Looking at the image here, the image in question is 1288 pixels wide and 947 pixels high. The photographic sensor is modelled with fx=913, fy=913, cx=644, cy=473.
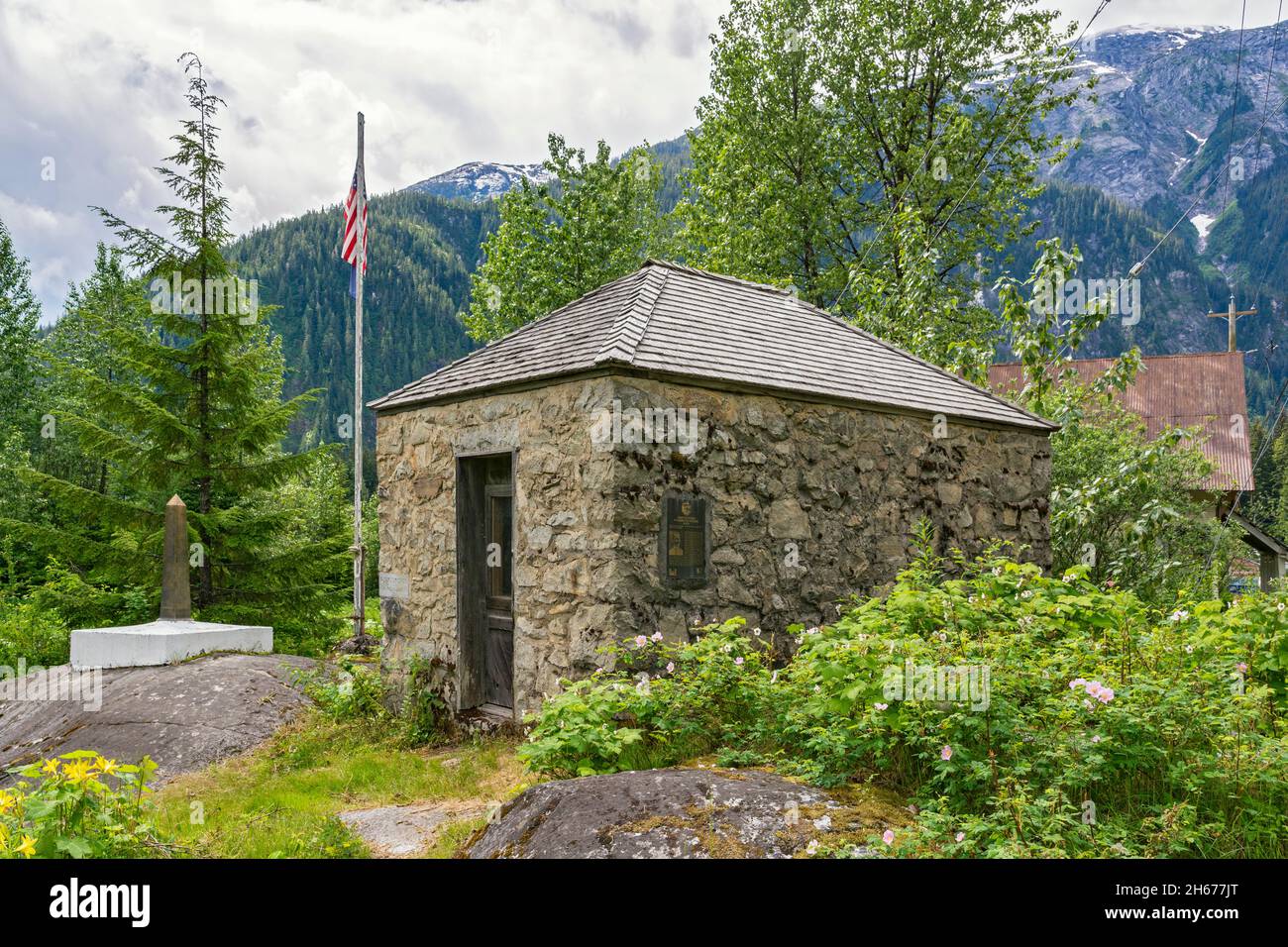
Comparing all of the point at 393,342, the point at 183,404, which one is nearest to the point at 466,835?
the point at 183,404

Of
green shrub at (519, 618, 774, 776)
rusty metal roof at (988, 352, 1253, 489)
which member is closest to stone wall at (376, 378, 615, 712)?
green shrub at (519, 618, 774, 776)

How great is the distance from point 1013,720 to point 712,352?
14.0ft

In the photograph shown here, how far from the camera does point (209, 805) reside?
665cm

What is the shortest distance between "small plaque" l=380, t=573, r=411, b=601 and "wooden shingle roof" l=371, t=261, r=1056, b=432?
163 centimetres

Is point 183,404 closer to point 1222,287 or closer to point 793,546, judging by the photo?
point 793,546

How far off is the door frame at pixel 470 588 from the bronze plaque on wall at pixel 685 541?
5.57ft

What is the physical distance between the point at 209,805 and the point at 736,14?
20031 mm

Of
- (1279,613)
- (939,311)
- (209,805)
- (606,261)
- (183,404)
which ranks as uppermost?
(606,261)

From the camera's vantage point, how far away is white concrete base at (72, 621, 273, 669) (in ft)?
33.4

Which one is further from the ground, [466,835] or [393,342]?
[393,342]

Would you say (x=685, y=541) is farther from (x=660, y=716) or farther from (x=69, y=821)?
(x=69, y=821)

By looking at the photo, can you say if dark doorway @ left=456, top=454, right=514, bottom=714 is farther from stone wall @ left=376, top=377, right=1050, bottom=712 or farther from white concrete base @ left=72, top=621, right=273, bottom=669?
white concrete base @ left=72, top=621, right=273, bottom=669

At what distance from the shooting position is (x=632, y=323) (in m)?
7.49

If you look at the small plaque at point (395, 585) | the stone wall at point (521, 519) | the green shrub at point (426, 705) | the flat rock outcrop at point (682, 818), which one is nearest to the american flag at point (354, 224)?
the stone wall at point (521, 519)
